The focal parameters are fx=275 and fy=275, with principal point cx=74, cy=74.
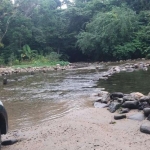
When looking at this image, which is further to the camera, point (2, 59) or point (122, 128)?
point (2, 59)

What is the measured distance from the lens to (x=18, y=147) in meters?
4.25

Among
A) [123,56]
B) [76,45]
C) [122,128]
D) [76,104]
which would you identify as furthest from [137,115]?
[76,45]

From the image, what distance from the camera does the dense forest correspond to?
31281 millimetres

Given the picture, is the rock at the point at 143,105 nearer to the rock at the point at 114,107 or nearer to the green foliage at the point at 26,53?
the rock at the point at 114,107

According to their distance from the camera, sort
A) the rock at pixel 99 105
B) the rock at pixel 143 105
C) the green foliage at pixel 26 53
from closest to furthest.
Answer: the rock at pixel 143 105, the rock at pixel 99 105, the green foliage at pixel 26 53

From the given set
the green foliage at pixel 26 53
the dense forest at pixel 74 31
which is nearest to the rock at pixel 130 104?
the dense forest at pixel 74 31

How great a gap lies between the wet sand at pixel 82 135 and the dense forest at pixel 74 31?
84.1ft

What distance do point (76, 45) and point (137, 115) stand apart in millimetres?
30670

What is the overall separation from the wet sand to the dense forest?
2564cm

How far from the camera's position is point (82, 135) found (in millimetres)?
4527

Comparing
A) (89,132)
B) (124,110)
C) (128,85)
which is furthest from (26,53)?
(89,132)

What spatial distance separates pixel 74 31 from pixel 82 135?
112ft

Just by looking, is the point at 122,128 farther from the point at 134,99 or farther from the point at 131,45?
the point at 131,45

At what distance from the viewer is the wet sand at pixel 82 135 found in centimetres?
406
